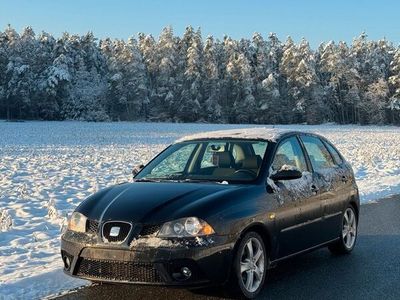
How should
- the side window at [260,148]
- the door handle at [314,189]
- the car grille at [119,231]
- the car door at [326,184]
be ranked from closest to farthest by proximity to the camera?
the car grille at [119,231]
the side window at [260,148]
the door handle at [314,189]
the car door at [326,184]

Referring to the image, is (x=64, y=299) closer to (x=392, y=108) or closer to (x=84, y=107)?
(x=84, y=107)

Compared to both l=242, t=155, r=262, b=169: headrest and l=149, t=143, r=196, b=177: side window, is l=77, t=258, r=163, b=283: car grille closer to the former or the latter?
l=149, t=143, r=196, b=177: side window

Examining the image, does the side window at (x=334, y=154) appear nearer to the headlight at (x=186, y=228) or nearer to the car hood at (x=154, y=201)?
the car hood at (x=154, y=201)

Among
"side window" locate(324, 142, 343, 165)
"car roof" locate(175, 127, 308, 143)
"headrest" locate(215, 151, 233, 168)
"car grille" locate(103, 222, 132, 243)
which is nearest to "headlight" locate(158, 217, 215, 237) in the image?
"car grille" locate(103, 222, 132, 243)

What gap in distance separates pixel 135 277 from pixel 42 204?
22.5 feet

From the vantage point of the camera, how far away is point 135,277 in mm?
5168

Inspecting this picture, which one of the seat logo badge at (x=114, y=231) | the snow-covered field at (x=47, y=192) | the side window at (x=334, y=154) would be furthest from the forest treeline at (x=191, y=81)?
the seat logo badge at (x=114, y=231)

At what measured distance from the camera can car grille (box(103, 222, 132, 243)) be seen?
5234 mm

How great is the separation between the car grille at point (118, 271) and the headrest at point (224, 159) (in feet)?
5.87

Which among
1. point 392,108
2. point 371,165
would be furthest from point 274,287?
point 392,108

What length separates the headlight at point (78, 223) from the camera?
18.2 ft

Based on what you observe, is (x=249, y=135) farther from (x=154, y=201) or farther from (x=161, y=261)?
(x=161, y=261)

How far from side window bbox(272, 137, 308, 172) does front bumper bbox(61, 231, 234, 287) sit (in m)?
1.49

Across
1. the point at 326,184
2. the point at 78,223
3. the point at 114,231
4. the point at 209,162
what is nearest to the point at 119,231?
the point at 114,231
